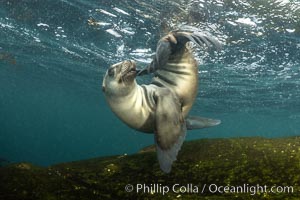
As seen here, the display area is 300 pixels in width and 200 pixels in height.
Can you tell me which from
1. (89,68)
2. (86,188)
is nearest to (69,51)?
(89,68)

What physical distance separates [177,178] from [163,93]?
1.35m

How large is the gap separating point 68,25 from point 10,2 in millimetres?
3236

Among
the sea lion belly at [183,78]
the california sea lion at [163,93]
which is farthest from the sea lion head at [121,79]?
the sea lion belly at [183,78]

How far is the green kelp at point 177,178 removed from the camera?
2.93 meters

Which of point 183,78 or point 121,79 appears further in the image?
point 183,78

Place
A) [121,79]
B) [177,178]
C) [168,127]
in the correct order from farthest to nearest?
[121,79]
[168,127]
[177,178]

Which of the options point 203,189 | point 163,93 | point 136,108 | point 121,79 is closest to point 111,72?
point 121,79

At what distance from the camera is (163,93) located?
14.2 feet

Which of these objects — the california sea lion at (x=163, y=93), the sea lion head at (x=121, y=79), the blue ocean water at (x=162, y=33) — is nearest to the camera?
the california sea lion at (x=163, y=93)

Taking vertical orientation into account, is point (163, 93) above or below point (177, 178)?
above

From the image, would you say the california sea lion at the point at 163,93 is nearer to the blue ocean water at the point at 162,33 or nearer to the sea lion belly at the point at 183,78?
the sea lion belly at the point at 183,78

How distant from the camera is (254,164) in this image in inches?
136

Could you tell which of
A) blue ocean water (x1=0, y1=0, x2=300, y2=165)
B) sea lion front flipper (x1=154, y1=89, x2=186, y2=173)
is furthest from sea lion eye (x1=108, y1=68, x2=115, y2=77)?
blue ocean water (x1=0, y1=0, x2=300, y2=165)

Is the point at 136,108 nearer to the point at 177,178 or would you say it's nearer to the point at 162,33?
the point at 177,178
